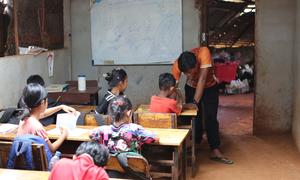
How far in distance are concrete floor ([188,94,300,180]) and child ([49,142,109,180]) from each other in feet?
8.88

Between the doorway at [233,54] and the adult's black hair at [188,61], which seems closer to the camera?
the adult's black hair at [188,61]

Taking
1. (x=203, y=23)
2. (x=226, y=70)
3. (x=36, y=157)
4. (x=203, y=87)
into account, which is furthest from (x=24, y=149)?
(x=226, y=70)

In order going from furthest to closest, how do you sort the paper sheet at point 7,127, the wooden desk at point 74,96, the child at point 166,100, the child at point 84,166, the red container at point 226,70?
the red container at point 226,70
the wooden desk at point 74,96
the child at point 166,100
the paper sheet at point 7,127
the child at point 84,166

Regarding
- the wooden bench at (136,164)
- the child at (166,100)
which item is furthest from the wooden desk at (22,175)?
the child at (166,100)

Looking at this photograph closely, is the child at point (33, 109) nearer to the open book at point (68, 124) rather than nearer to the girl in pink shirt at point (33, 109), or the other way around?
the girl in pink shirt at point (33, 109)

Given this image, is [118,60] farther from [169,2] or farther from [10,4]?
[10,4]

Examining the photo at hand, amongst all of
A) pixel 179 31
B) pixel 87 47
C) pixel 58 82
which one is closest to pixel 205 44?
pixel 179 31

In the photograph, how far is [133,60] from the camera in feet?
22.3

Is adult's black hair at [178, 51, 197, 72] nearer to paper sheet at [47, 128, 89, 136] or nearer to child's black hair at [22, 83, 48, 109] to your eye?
paper sheet at [47, 128, 89, 136]

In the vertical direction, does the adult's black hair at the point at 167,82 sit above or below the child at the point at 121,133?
above

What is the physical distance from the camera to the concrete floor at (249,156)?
4988 mm

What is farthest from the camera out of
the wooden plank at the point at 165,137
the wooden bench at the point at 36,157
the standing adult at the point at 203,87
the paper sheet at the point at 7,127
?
the standing adult at the point at 203,87

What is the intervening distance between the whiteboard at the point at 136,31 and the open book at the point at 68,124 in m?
2.87

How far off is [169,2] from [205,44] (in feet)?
2.71
